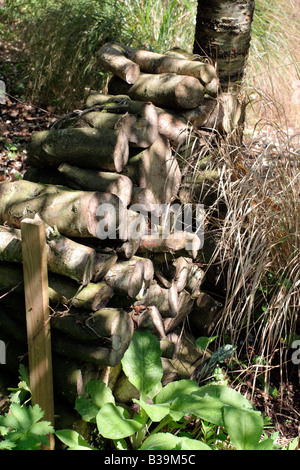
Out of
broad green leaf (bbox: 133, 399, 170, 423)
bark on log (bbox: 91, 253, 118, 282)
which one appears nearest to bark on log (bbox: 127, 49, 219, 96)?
bark on log (bbox: 91, 253, 118, 282)

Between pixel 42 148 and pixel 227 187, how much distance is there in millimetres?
952

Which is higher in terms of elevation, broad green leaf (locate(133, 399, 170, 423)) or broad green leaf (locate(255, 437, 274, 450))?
broad green leaf (locate(133, 399, 170, 423))

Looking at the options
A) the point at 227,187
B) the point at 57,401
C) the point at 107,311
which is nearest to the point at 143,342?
the point at 107,311

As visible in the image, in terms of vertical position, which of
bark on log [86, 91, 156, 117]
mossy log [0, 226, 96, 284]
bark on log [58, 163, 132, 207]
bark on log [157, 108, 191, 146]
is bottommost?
mossy log [0, 226, 96, 284]

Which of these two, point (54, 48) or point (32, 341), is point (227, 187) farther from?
point (54, 48)

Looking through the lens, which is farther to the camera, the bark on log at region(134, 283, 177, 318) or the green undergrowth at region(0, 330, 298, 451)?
the bark on log at region(134, 283, 177, 318)

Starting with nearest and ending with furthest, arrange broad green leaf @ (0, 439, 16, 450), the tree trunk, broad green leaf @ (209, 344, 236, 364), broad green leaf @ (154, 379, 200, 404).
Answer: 1. broad green leaf @ (0, 439, 16, 450)
2. broad green leaf @ (154, 379, 200, 404)
3. broad green leaf @ (209, 344, 236, 364)
4. the tree trunk

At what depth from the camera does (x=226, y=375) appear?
2.73 meters

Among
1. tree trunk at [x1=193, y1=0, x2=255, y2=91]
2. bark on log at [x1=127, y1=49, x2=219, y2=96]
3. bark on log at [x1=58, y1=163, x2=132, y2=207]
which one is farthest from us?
tree trunk at [x1=193, y1=0, x2=255, y2=91]

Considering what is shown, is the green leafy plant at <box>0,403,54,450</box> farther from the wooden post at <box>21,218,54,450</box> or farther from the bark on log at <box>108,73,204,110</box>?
the bark on log at <box>108,73,204,110</box>

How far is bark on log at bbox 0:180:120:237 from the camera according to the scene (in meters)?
2.06

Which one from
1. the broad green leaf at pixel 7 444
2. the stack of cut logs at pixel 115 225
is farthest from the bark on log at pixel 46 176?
the broad green leaf at pixel 7 444

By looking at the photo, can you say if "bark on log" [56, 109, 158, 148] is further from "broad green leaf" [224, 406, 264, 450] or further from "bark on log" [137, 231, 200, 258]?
"broad green leaf" [224, 406, 264, 450]

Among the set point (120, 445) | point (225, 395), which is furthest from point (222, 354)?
point (120, 445)
